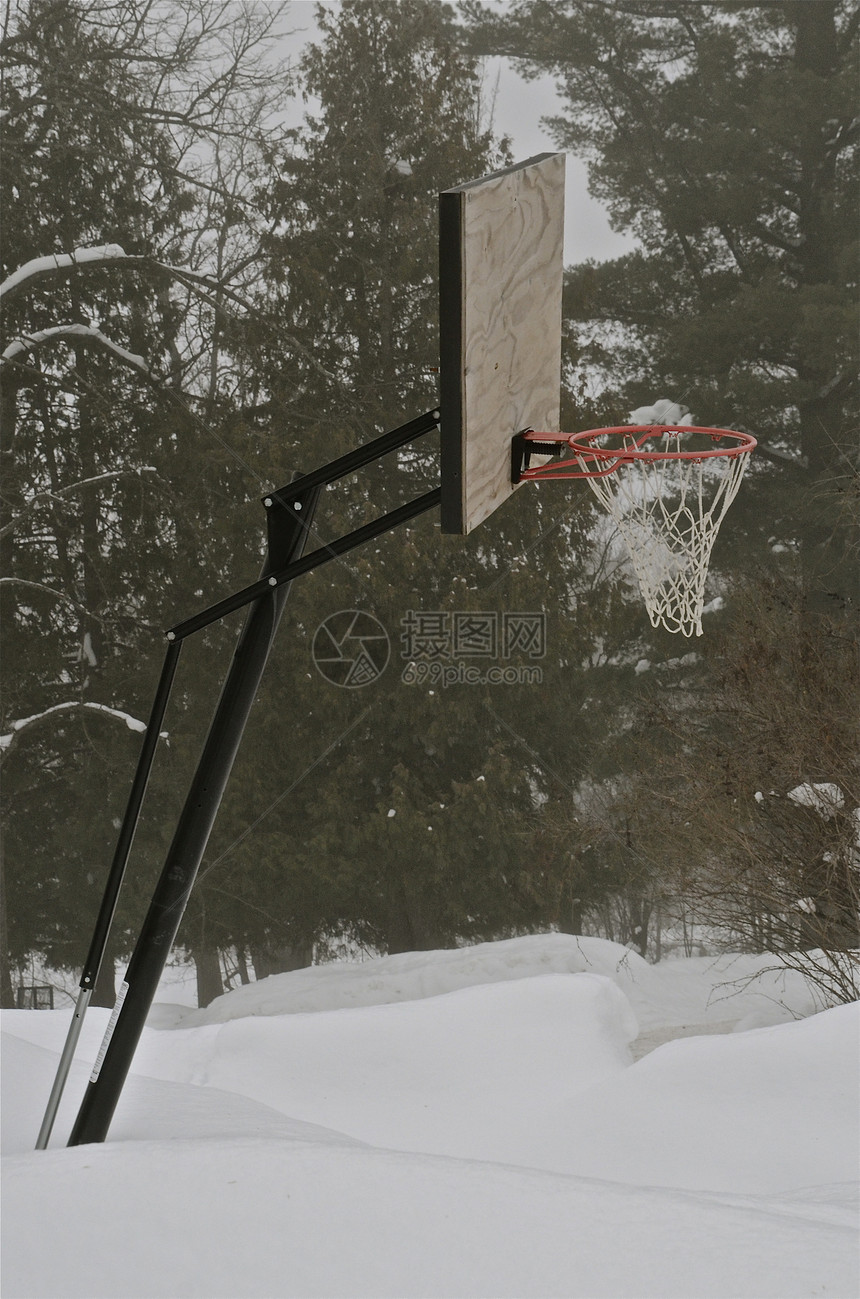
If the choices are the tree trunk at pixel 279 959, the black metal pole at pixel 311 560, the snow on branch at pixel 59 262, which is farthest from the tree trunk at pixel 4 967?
the black metal pole at pixel 311 560

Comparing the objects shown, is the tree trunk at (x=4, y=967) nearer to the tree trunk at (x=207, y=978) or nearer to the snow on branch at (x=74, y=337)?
the tree trunk at (x=207, y=978)

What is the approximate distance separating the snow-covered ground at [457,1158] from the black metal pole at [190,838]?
162mm

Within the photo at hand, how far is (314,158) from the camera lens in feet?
21.5

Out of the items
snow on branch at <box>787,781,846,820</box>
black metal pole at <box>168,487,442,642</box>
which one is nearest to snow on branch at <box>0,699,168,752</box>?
snow on branch at <box>787,781,846,820</box>

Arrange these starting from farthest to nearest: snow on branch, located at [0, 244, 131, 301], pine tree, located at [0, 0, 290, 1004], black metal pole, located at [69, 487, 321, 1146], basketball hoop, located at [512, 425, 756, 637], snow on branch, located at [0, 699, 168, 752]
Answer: pine tree, located at [0, 0, 290, 1004], snow on branch, located at [0, 699, 168, 752], snow on branch, located at [0, 244, 131, 301], basketball hoop, located at [512, 425, 756, 637], black metal pole, located at [69, 487, 321, 1146]

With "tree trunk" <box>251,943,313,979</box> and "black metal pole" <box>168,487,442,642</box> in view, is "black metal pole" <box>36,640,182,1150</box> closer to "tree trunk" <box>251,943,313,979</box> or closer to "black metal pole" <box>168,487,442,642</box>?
"black metal pole" <box>168,487,442,642</box>

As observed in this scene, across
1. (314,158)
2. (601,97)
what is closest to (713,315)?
(601,97)

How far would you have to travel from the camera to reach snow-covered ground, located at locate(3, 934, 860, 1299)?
4.40ft

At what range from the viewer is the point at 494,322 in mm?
1821

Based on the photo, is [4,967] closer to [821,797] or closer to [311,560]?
[821,797]

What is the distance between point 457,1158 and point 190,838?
2.39 ft

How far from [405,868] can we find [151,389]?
11.5 ft

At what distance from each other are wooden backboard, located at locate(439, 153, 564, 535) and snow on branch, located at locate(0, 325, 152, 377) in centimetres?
442

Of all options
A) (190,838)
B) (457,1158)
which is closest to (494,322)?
(190,838)
